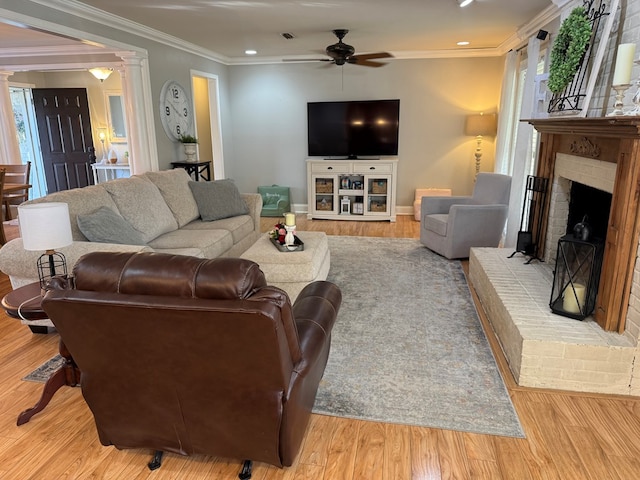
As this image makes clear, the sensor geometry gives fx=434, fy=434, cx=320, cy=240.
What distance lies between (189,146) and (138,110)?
886 mm

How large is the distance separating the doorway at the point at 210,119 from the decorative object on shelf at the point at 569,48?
4389 millimetres

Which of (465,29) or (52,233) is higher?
(465,29)

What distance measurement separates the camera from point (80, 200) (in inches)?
128

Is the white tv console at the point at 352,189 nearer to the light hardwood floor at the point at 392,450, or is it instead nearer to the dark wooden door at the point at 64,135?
the dark wooden door at the point at 64,135

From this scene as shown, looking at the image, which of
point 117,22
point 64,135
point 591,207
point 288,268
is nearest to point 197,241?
point 288,268

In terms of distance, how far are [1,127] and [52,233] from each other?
5284 millimetres

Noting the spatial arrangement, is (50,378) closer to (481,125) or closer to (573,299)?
(573,299)

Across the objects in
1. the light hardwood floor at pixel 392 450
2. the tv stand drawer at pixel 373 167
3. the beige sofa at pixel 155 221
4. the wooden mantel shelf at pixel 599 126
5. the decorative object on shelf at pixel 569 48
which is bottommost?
the light hardwood floor at pixel 392 450

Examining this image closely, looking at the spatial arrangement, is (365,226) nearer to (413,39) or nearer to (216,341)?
(413,39)

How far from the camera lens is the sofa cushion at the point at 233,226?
170 inches

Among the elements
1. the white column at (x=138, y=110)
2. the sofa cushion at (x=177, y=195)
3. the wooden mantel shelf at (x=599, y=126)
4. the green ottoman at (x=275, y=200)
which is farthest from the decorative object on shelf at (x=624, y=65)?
the green ottoman at (x=275, y=200)

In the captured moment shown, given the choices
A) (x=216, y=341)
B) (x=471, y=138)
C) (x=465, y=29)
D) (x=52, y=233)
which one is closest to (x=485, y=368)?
(x=216, y=341)

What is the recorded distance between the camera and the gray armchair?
15.1 ft

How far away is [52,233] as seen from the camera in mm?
2281
